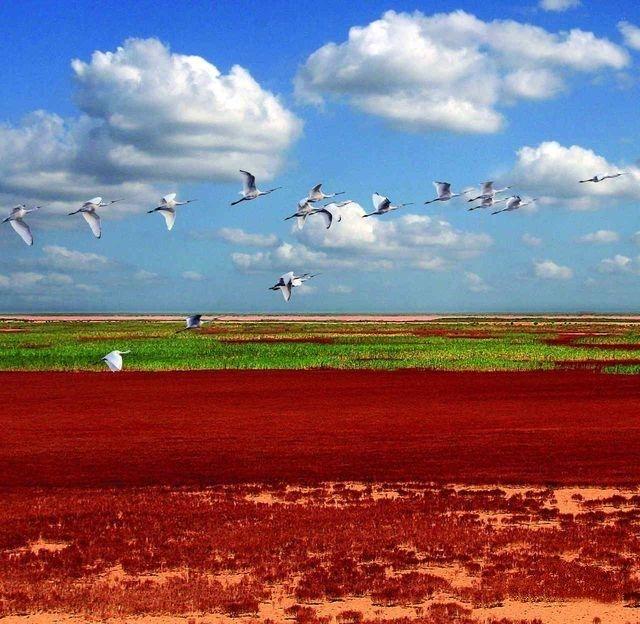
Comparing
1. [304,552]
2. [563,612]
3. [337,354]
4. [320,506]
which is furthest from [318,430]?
[337,354]

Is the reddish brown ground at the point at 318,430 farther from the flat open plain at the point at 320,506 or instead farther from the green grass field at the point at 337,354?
the green grass field at the point at 337,354

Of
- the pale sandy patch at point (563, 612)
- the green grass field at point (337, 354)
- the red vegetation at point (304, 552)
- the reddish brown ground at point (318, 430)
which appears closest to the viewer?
the pale sandy patch at point (563, 612)

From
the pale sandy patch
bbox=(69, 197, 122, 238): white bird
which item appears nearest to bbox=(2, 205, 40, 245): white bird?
bbox=(69, 197, 122, 238): white bird

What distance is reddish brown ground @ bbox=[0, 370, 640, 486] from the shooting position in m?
19.1

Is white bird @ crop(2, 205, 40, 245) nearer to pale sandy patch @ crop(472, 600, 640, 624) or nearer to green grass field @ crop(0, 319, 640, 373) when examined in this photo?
pale sandy patch @ crop(472, 600, 640, 624)

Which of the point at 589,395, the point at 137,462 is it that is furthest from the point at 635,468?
the point at 589,395

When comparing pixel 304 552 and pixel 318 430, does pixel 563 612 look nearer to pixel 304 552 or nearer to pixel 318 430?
pixel 304 552

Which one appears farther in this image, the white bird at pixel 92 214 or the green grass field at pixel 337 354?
the green grass field at pixel 337 354

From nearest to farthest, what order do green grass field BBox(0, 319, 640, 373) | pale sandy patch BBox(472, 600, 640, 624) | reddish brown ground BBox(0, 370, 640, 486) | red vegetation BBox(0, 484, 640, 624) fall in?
pale sandy patch BBox(472, 600, 640, 624)
red vegetation BBox(0, 484, 640, 624)
reddish brown ground BBox(0, 370, 640, 486)
green grass field BBox(0, 319, 640, 373)

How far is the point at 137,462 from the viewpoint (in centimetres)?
2034

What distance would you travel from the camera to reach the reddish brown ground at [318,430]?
1909 centimetres

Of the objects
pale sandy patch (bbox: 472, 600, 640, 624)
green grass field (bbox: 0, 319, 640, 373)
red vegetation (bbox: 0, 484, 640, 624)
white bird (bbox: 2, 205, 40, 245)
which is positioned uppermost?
white bird (bbox: 2, 205, 40, 245)

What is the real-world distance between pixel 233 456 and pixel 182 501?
5.30 metres

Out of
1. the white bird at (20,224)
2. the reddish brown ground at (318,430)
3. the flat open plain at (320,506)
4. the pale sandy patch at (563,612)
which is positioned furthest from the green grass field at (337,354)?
the pale sandy patch at (563,612)
